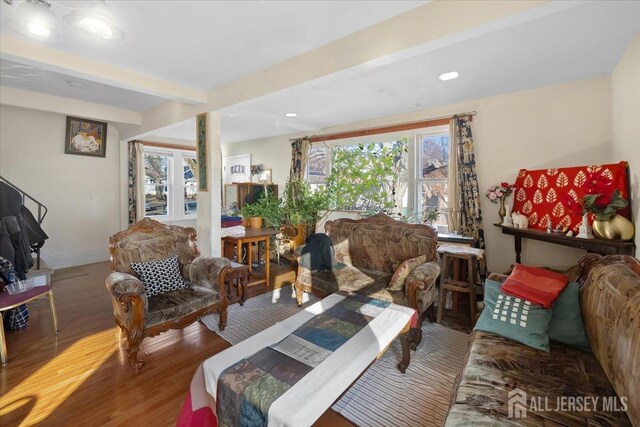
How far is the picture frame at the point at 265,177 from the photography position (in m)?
6.14

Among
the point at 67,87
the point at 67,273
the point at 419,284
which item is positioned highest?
the point at 67,87

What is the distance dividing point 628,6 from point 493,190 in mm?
1845

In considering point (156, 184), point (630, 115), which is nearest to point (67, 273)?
point (156, 184)

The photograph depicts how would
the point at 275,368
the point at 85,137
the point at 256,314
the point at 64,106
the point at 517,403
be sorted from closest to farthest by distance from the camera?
the point at 517,403 < the point at 275,368 < the point at 256,314 < the point at 64,106 < the point at 85,137

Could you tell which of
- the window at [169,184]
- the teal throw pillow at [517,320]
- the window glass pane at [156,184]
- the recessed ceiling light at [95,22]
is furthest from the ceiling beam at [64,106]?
the teal throw pillow at [517,320]

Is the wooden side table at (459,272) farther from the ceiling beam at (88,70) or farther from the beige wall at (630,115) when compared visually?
the ceiling beam at (88,70)

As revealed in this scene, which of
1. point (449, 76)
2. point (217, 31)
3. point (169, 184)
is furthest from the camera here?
point (169, 184)

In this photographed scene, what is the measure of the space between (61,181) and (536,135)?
6956 mm

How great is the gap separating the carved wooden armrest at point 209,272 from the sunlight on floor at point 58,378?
2.78 feet

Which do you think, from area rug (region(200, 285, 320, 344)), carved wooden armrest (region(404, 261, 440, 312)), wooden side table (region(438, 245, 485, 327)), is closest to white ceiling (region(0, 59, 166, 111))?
area rug (region(200, 285, 320, 344))

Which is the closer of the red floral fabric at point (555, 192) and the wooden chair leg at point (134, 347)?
the wooden chair leg at point (134, 347)

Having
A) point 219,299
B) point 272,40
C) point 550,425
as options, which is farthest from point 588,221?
point 219,299

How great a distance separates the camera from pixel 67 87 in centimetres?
358

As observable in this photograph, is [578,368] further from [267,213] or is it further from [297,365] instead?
[267,213]
